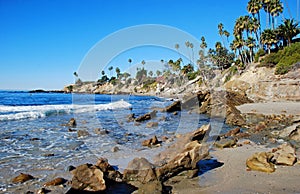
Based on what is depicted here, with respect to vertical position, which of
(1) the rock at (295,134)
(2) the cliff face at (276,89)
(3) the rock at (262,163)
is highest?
(2) the cliff face at (276,89)

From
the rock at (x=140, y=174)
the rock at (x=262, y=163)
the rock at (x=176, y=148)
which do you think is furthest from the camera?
the rock at (x=176, y=148)

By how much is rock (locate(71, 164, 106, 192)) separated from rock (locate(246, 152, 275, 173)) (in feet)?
14.0

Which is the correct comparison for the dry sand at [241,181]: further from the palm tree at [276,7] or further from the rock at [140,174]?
the palm tree at [276,7]

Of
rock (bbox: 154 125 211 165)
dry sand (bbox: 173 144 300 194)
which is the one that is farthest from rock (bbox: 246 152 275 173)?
rock (bbox: 154 125 211 165)

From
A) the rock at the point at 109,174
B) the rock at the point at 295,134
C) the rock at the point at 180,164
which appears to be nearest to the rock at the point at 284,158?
the rock at the point at 180,164

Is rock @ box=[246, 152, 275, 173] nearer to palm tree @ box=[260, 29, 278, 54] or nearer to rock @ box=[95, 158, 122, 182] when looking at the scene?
rock @ box=[95, 158, 122, 182]

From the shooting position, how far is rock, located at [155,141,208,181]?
260 inches

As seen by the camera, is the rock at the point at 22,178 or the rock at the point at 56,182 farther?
the rock at the point at 22,178

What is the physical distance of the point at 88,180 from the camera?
19.7 feet

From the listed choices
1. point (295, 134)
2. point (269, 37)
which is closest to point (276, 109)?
point (295, 134)

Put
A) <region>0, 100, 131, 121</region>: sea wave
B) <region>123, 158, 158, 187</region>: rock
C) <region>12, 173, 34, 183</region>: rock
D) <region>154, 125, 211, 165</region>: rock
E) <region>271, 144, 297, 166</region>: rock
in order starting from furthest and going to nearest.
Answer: <region>0, 100, 131, 121</region>: sea wave, <region>154, 125, 211, 165</region>: rock, <region>271, 144, 297, 166</region>: rock, <region>12, 173, 34, 183</region>: rock, <region>123, 158, 158, 187</region>: rock

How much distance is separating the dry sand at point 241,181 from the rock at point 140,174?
0.69 metres

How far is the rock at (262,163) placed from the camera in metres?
6.96

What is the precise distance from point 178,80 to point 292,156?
10268cm
